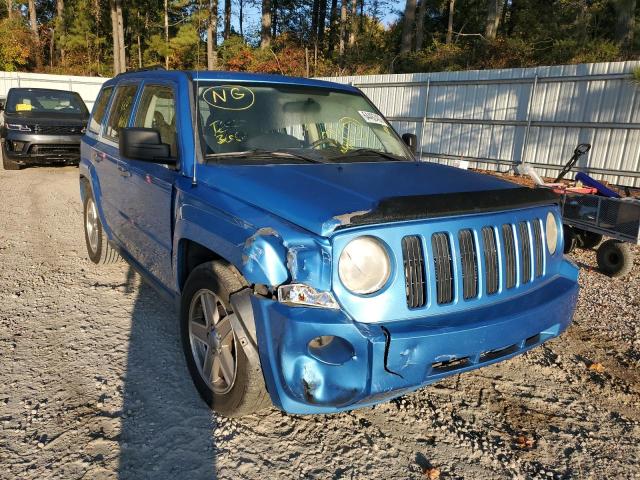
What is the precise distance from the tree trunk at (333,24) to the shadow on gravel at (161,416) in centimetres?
3416

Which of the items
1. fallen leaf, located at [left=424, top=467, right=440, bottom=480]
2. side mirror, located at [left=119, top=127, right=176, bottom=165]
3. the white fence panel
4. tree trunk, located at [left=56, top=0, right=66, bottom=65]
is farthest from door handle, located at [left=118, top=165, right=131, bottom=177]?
tree trunk, located at [left=56, top=0, right=66, bottom=65]

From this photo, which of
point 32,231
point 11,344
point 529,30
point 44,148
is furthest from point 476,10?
point 11,344

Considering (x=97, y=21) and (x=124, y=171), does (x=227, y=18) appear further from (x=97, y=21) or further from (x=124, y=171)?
(x=124, y=171)

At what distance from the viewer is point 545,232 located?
3.04 meters

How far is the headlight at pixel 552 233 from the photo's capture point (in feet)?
10.3

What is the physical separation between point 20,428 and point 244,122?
2.20m

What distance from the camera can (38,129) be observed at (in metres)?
11.8

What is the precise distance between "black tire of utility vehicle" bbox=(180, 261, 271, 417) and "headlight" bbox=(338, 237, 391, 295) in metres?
0.56

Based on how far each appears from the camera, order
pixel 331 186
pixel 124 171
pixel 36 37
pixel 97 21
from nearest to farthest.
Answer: pixel 331 186
pixel 124 171
pixel 36 37
pixel 97 21

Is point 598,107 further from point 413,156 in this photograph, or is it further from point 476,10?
point 476,10

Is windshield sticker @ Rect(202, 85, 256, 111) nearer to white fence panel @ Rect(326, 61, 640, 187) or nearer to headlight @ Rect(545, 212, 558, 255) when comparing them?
headlight @ Rect(545, 212, 558, 255)

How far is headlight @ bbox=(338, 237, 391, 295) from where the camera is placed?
2.34 metres

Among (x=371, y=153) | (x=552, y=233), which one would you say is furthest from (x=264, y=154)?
(x=552, y=233)

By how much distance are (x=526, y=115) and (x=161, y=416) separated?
1233cm
